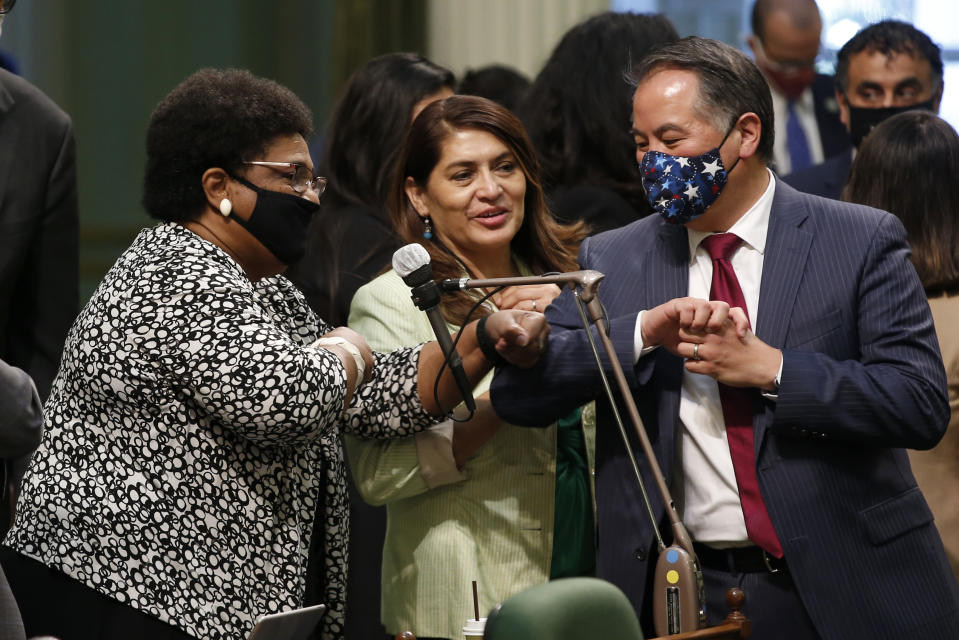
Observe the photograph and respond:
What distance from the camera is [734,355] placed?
2.43m

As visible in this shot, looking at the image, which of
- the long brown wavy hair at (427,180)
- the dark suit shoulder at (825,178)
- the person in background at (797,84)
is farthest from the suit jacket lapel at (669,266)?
the person in background at (797,84)

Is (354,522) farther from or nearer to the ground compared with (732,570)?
nearer to the ground

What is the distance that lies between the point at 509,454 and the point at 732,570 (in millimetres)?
525

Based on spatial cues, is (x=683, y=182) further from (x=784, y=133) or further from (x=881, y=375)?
(x=784, y=133)

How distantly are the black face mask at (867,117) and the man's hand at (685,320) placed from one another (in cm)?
194

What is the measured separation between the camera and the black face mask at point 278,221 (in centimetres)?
261

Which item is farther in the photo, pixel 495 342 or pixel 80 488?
pixel 495 342

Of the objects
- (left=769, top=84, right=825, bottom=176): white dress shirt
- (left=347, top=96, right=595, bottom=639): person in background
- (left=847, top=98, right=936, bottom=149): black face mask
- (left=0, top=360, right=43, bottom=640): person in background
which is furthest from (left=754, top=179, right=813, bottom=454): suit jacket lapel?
(left=769, top=84, right=825, bottom=176): white dress shirt

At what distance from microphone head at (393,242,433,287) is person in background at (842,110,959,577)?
49.4 inches

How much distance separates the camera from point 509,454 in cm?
283

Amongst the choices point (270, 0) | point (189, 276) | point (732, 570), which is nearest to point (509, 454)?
point (732, 570)

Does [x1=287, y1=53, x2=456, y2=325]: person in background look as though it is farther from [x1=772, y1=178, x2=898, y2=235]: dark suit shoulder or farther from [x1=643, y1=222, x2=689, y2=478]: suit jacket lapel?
[x1=772, y1=178, x2=898, y2=235]: dark suit shoulder

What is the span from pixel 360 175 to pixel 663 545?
59.7 inches

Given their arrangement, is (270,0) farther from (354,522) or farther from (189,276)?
(189,276)
